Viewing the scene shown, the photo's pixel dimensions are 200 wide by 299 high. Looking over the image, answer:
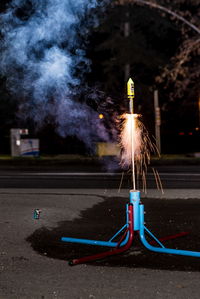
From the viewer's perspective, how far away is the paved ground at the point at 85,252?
5.74 metres

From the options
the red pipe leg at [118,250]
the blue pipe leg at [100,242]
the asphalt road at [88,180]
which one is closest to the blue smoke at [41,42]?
the asphalt road at [88,180]

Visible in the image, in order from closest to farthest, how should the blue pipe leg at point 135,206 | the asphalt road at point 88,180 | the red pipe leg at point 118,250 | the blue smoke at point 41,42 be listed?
the red pipe leg at point 118,250, the blue pipe leg at point 135,206, the blue smoke at point 41,42, the asphalt road at point 88,180

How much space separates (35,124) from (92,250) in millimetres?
32382

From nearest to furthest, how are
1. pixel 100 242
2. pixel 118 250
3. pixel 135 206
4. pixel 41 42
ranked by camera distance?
pixel 118 250, pixel 135 206, pixel 100 242, pixel 41 42

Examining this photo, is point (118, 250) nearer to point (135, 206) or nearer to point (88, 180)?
point (135, 206)

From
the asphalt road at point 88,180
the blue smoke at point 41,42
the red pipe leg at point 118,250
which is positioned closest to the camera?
the red pipe leg at point 118,250

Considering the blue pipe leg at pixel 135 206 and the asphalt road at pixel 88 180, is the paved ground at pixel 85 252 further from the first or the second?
the asphalt road at pixel 88 180

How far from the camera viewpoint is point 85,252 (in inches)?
295

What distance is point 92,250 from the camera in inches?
299

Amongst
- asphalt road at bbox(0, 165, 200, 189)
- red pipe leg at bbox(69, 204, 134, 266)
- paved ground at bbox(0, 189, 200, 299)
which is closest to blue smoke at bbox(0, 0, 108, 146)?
paved ground at bbox(0, 189, 200, 299)

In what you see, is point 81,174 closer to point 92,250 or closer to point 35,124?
point 92,250

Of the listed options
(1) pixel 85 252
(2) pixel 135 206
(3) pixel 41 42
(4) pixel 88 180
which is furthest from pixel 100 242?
(4) pixel 88 180

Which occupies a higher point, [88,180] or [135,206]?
[135,206]

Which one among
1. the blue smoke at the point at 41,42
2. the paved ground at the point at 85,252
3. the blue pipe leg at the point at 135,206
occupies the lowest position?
the paved ground at the point at 85,252
